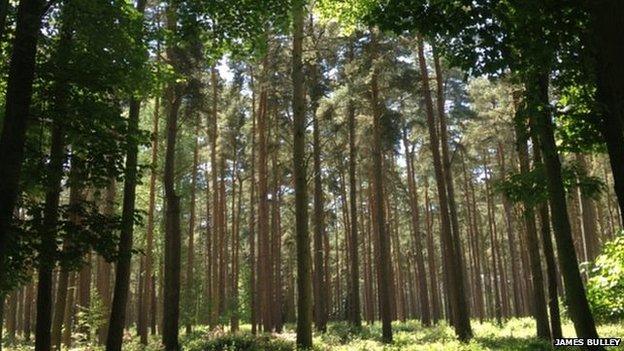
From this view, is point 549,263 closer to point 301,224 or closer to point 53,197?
point 301,224

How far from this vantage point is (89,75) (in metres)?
8.87

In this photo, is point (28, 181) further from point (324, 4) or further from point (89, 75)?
point (324, 4)

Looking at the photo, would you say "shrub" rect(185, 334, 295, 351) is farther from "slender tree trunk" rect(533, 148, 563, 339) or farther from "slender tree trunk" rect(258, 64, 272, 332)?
"slender tree trunk" rect(258, 64, 272, 332)

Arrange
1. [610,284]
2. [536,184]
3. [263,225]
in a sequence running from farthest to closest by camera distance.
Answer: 1. [263,225]
2. [610,284]
3. [536,184]

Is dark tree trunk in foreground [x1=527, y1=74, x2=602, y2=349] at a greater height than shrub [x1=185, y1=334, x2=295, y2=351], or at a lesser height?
greater

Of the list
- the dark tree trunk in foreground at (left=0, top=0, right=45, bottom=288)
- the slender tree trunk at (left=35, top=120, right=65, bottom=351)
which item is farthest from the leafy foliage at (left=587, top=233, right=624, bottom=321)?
the dark tree trunk in foreground at (left=0, top=0, right=45, bottom=288)

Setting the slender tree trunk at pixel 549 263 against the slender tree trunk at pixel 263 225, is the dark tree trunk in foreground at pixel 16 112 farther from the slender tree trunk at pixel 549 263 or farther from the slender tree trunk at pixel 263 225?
the slender tree trunk at pixel 263 225

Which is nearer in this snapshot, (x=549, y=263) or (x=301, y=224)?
(x=549, y=263)

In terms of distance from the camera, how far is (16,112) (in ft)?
21.3

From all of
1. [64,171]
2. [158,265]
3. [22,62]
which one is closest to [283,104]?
[158,265]

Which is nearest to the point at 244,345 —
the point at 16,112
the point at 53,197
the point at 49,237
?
the point at 49,237

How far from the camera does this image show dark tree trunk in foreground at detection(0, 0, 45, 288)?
20.5ft

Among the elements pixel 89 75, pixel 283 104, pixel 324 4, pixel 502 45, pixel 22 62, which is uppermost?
pixel 283 104

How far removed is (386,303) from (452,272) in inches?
118
